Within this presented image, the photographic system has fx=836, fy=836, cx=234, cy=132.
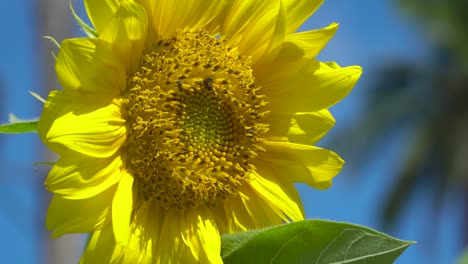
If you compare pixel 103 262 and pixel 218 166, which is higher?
pixel 218 166

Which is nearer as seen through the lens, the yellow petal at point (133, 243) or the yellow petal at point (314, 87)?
the yellow petal at point (133, 243)

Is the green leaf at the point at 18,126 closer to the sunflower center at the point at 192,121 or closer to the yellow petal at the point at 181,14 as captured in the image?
the sunflower center at the point at 192,121

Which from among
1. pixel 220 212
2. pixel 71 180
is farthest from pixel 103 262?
pixel 220 212

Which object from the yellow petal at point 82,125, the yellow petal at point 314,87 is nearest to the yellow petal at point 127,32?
the yellow petal at point 82,125

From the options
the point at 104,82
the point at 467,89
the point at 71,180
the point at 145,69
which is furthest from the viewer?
the point at 467,89

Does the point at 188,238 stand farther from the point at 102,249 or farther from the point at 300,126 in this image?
the point at 300,126

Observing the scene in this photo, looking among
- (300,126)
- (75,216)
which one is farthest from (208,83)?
(75,216)

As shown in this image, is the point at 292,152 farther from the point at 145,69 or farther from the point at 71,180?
the point at 71,180

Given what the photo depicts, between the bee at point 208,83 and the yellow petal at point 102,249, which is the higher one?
the bee at point 208,83
